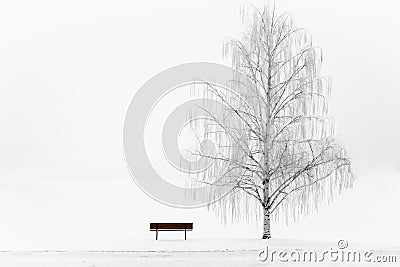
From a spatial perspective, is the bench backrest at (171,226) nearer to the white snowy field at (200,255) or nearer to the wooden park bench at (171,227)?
the wooden park bench at (171,227)

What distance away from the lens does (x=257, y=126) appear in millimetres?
26328

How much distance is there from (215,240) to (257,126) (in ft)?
14.9

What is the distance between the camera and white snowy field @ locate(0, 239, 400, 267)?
20844 mm

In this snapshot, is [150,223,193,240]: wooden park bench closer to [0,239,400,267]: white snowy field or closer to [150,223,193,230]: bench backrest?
[150,223,193,230]: bench backrest

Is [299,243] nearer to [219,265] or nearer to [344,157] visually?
[344,157]

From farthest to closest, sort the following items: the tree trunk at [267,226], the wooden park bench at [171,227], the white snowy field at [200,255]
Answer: the wooden park bench at [171,227], the tree trunk at [267,226], the white snowy field at [200,255]

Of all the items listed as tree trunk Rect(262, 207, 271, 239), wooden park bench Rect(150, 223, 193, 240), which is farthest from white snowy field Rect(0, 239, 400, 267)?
wooden park bench Rect(150, 223, 193, 240)

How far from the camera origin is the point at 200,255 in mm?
22531

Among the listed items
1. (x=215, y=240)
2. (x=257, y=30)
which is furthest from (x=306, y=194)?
(x=257, y=30)

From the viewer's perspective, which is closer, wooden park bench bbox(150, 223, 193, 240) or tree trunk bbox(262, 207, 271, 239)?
tree trunk bbox(262, 207, 271, 239)

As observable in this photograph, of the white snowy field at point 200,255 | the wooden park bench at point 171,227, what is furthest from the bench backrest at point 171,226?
the white snowy field at point 200,255

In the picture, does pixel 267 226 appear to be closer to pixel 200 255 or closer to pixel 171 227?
pixel 171 227

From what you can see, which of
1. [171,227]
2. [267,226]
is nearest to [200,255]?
[267,226]

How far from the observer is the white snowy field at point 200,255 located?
68.4ft
